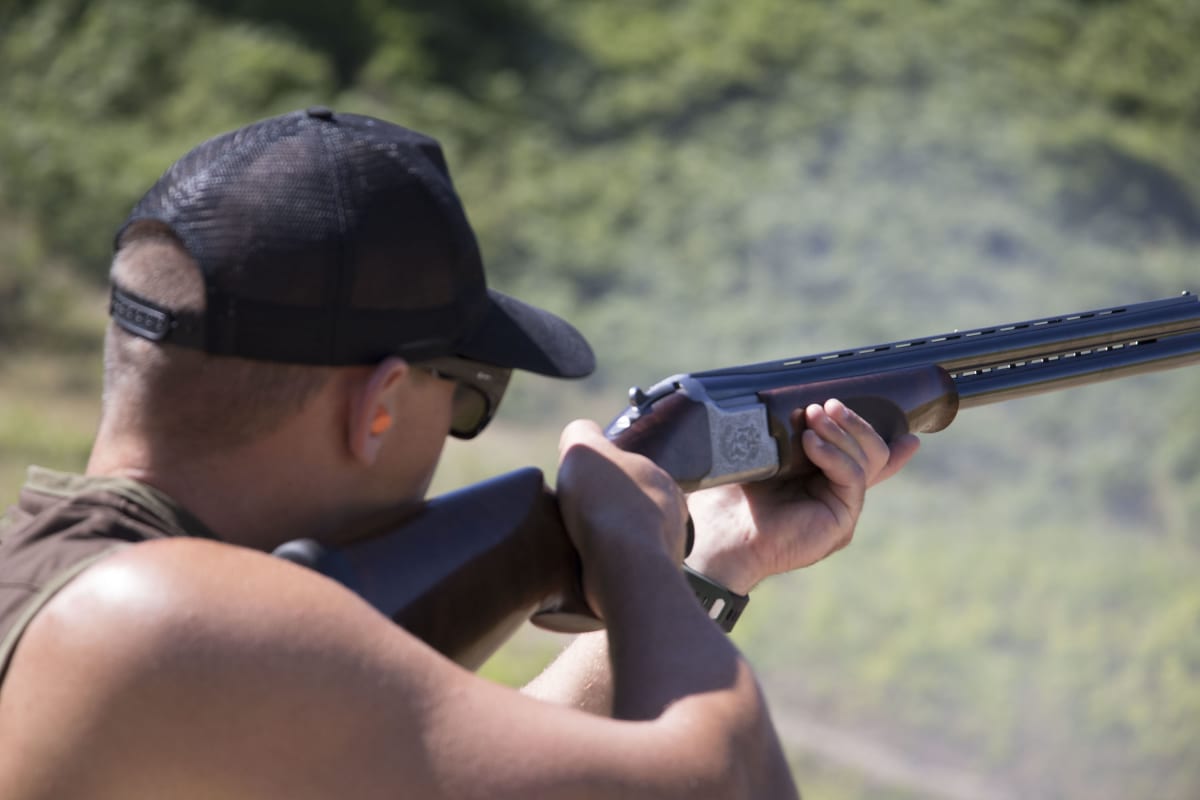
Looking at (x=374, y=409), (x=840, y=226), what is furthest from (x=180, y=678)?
(x=840, y=226)

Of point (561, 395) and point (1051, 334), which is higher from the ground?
point (561, 395)

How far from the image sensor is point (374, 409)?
1746 millimetres

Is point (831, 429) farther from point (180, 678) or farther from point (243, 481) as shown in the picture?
point (180, 678)

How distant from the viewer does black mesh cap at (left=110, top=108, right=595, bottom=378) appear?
166 cm

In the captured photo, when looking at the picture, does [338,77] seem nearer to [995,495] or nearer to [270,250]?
[995,495]

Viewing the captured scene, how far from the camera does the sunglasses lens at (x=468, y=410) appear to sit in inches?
75.4

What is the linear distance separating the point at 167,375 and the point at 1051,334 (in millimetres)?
2295

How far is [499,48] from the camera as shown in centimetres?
1614

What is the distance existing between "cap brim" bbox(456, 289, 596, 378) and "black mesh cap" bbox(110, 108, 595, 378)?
6 cm

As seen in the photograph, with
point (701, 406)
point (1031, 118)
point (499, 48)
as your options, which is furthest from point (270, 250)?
point (499, 48)

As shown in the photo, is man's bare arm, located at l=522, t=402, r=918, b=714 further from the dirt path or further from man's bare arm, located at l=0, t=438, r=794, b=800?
the dirt path

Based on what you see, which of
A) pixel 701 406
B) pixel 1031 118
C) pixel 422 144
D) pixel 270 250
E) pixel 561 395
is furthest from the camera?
pixel 1031 118

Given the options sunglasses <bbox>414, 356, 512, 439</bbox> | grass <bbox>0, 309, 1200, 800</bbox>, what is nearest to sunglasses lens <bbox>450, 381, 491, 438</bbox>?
sunglasses <bbox>414, 356, 512, 439</bbox>

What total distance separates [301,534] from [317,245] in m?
0.38
